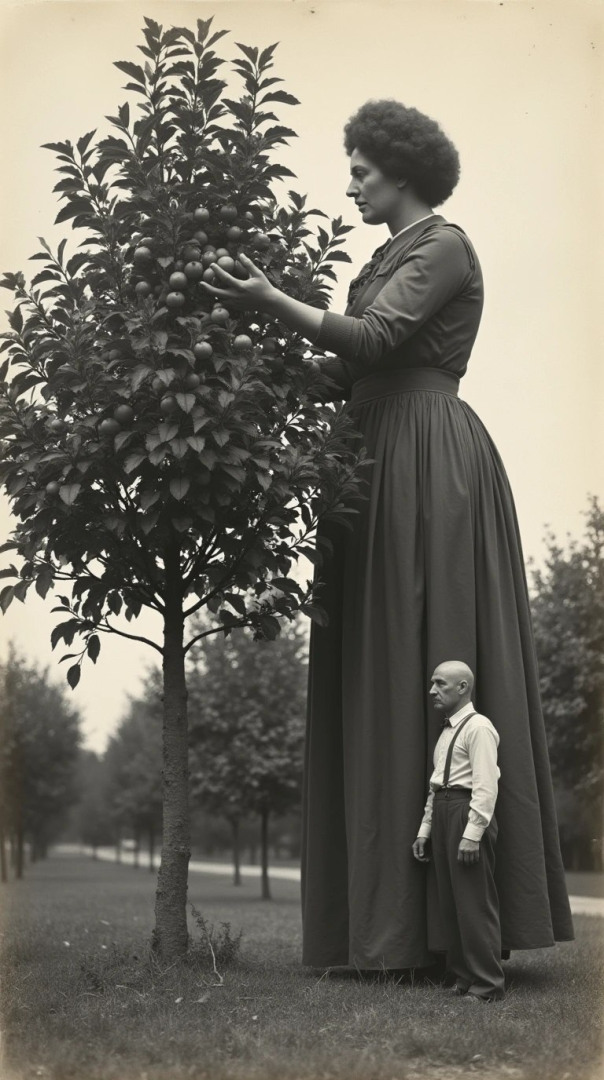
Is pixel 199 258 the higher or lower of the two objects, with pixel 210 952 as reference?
higher

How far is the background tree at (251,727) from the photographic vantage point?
23.3 meters

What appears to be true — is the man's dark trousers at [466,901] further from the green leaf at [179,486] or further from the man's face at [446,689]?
the green leaf at [179,486]

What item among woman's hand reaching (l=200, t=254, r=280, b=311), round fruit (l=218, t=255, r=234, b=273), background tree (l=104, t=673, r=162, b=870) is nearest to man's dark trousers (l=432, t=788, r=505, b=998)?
woman's hand reaching (l=200, t=254, r=280, b=311)

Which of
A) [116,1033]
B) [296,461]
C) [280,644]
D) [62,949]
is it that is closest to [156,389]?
[296,461]

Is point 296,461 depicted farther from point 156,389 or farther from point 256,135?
point 256,135

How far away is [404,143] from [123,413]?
7.88 ft

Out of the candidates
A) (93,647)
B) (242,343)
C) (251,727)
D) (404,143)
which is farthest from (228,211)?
(251,727)

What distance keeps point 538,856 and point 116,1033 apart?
238 cm

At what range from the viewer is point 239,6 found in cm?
578

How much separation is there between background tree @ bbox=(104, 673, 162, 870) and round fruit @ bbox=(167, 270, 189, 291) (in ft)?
71.9

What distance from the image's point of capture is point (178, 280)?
221 inches

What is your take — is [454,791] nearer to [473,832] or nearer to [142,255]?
[473,832]

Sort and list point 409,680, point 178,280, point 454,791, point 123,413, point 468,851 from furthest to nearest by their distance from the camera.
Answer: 1. point 409,680
2. point 178,280
3. point 123,413
4. point 454,791
5. point 468,851

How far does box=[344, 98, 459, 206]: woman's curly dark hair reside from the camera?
648 centimetres
